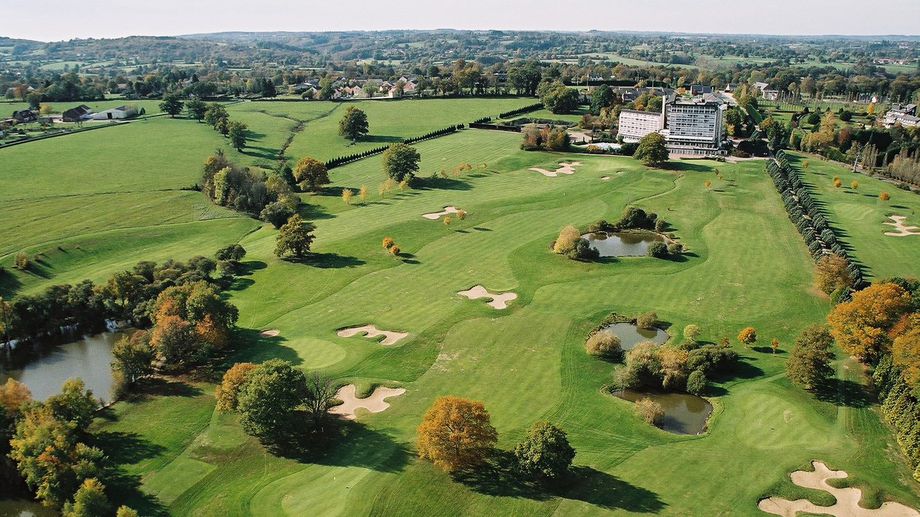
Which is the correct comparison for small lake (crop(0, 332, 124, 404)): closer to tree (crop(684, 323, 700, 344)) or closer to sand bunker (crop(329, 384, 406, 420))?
sand bunker (crop(329, 384, 406, 420))

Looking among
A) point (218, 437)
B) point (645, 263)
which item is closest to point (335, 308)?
point (218, 437)

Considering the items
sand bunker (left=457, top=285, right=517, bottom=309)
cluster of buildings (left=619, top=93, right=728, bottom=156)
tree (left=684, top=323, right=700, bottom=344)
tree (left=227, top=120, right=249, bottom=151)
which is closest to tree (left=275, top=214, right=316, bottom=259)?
sand bunker (left=457, top=285, right=517, bottom=309)

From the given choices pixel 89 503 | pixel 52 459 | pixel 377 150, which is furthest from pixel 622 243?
pixel 52 459

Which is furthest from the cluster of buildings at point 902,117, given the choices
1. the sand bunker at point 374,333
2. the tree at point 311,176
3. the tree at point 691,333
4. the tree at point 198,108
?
the tree at point 198,108

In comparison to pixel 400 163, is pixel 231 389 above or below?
below

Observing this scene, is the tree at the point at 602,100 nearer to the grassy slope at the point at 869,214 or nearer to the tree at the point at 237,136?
the grassy slope at the point at 869,214

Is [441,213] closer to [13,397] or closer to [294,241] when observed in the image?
[294,241]
